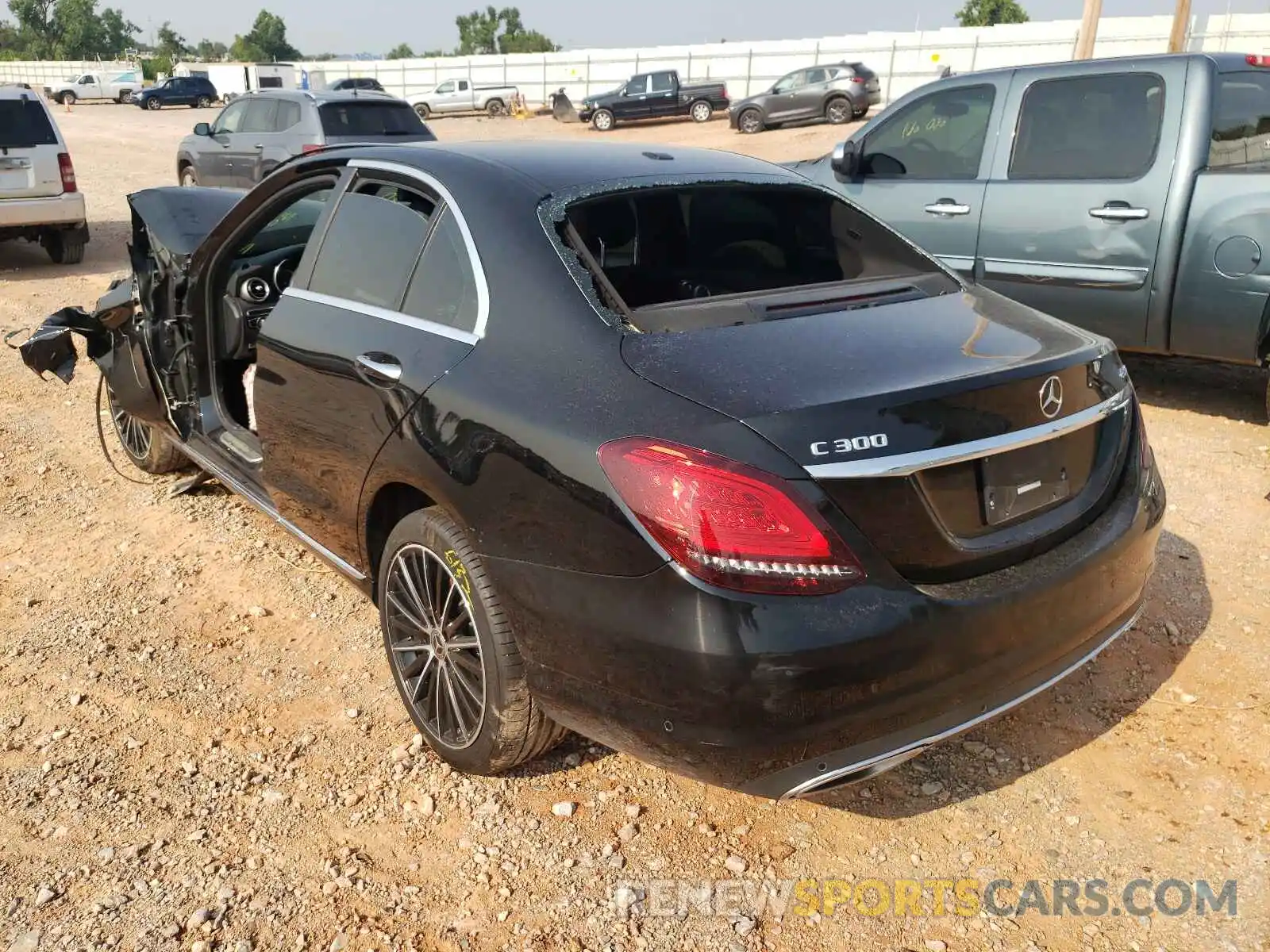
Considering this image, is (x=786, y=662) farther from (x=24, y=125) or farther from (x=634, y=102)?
(x=634, y=102)

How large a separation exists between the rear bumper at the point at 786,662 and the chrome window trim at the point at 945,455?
0.76 feet

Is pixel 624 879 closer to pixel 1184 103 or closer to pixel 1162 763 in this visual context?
pixel 1162 763

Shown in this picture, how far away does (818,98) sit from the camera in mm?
28344

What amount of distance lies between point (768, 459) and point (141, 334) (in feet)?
11.5

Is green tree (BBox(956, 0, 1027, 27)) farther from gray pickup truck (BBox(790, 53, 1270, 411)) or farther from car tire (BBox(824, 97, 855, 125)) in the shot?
gray pickup truck (BBox(790, 53, 1270, 411))

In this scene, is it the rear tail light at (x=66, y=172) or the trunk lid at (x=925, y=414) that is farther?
the rear tail light at (x=66, y=172)

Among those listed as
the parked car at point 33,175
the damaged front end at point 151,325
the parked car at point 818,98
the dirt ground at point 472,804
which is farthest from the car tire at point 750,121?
the dirt ground at point 472,804

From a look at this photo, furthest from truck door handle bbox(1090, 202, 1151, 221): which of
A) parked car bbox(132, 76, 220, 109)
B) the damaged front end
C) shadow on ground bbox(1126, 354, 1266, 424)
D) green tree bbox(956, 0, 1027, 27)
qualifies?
green tree bbox(956, 0, 1027, 27)

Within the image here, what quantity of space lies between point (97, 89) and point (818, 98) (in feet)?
141

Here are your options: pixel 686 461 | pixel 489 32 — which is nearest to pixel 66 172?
pixel 686 461

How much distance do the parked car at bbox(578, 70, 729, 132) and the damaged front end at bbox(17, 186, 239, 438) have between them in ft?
98.1

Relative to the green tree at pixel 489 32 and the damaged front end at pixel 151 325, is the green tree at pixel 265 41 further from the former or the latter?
the damaged front end at pixel 151 325

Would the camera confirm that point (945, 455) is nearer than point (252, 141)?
Yes

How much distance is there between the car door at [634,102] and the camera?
32.9 metres
